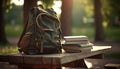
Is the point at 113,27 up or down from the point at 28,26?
down

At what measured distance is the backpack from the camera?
23.6 ft

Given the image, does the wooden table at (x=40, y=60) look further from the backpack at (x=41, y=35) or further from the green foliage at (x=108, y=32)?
the green foliage at (x=108, y=32)

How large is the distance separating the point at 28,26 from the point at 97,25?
18.6 m

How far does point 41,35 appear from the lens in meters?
7.17

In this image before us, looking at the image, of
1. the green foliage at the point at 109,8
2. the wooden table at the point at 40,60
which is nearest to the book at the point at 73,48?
the wooden table at the point at 40,60

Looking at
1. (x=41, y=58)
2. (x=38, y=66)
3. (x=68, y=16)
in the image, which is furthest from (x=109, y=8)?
(x=41, y=58)

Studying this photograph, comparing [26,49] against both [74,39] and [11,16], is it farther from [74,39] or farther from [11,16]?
[11,16]

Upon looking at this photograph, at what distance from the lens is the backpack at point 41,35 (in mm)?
7184

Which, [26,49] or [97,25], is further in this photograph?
[97,25]

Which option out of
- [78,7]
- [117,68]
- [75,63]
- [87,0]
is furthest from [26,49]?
[78,7]

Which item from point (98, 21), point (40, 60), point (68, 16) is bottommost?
point (98, 21)

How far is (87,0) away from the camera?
30.8m

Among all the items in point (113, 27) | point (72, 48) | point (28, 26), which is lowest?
point (113, 27)

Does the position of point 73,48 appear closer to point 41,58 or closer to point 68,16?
point 41,58
